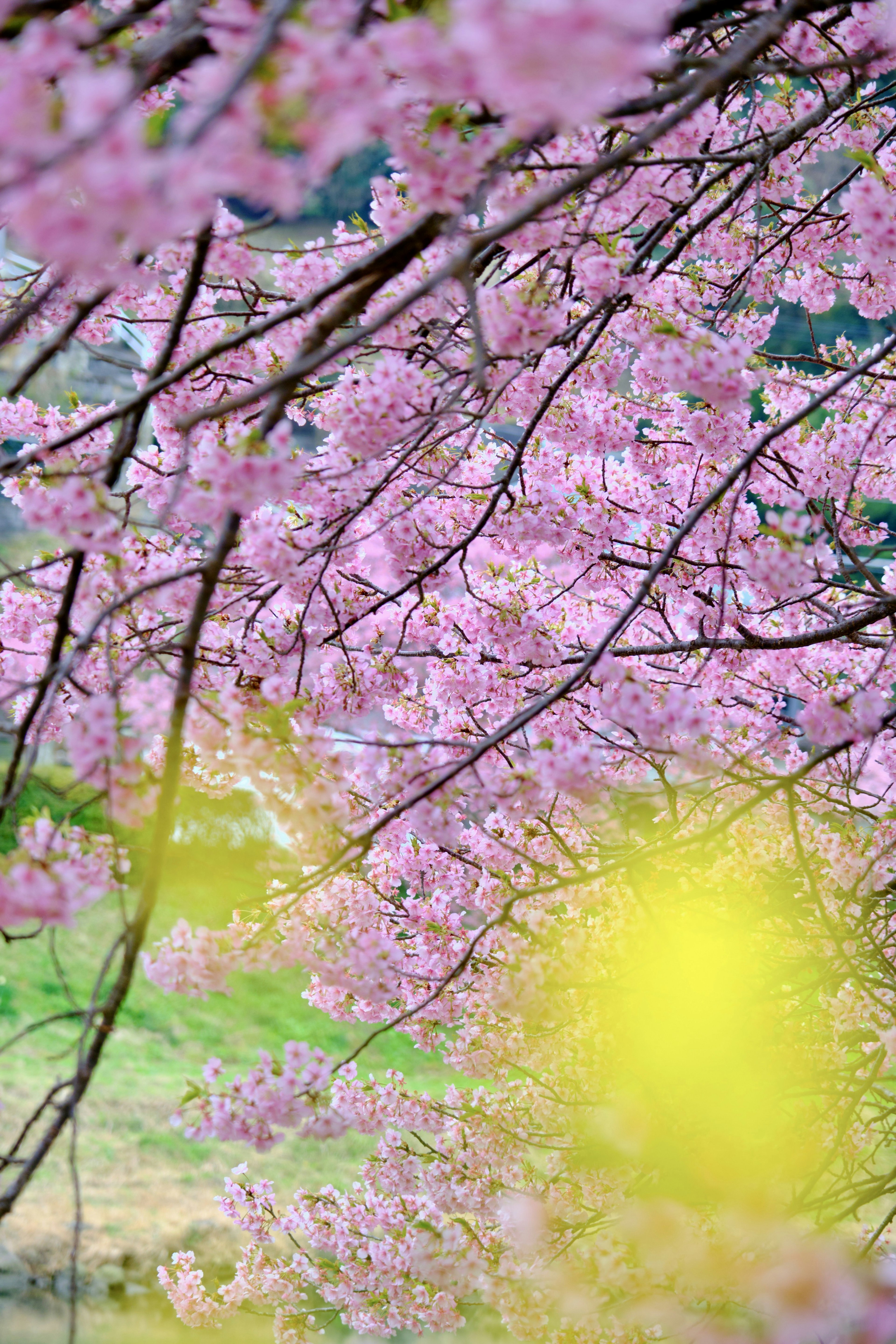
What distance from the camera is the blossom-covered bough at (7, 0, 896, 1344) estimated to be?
3.56 ft

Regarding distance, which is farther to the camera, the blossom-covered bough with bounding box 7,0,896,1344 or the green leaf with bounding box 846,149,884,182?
the green leaf with bounding box 846,149,884,182

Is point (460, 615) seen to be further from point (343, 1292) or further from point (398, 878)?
point (343, 1292)

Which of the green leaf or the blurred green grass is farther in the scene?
the blurred green grass

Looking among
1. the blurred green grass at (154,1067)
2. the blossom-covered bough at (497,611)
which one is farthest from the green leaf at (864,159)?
the blurred green grass at (154,1067)

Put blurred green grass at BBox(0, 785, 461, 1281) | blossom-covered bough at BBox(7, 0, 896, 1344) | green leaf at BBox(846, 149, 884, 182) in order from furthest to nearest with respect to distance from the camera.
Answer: blurred green grass at BBox(0, 785, 461, 1281) → green leaf at BBox(846, 149, 884, 182) → blossom-covered bough at BBox(7, 0, 896, 1344)

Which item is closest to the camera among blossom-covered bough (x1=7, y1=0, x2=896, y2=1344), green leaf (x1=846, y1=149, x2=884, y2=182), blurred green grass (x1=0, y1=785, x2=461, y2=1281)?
blossom-covered bough (x1=7, y1=0, x2=896, y2=1344)

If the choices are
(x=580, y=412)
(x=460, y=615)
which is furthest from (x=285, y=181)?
(x=460, y=615)

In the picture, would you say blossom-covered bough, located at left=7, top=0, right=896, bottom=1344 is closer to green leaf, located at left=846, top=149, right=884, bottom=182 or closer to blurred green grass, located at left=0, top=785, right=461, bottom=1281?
green leaf, located at left=846, top=149, right=884, bottom=182

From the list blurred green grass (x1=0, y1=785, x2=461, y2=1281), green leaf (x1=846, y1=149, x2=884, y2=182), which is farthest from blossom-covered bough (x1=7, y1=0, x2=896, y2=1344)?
blurred green grass (x1=0, y1=785, x2=461, y2=1281)

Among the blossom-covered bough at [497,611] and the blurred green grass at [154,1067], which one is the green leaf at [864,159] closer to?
the blossom-covered bough at [497,611]

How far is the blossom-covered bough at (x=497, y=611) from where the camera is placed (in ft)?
3.56

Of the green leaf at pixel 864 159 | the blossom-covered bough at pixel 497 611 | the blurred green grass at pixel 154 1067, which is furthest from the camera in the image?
the blurred green grass at pixel 154 1067

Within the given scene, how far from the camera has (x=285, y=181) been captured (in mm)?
804

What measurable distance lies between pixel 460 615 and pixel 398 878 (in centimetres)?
92
